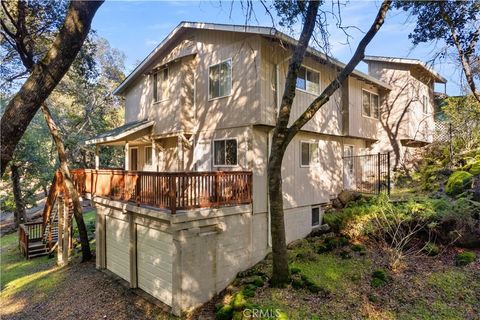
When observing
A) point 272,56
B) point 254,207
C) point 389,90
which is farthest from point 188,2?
point 389,90

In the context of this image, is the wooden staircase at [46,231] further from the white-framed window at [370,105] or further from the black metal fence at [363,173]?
the white-framed window at [370,105]

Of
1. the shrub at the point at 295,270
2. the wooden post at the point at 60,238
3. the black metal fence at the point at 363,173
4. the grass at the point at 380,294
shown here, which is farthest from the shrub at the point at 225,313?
the wooden post at the point at 60,238

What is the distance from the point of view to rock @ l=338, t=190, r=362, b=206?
1181cm

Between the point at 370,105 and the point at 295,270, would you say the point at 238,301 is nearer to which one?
the point at 295,270

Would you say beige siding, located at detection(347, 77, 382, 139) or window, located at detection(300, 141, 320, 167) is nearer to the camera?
window, located at detection(300, 141, 320, 167)

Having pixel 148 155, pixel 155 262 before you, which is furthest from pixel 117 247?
pixel 148 155

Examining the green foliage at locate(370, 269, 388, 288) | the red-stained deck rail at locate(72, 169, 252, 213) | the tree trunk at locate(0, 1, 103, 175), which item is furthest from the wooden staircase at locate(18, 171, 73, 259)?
the green foliage at locate(370, 269, 388, 288)

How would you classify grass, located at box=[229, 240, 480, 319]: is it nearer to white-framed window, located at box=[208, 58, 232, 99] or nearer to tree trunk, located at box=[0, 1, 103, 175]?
tree trunk, located at box=[0, 1, 103, 175]

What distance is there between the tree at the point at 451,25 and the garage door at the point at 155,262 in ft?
34.4

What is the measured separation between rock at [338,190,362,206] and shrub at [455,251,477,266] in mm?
4327

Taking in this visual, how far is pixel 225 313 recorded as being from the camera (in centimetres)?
696

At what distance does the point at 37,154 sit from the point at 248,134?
64.1ft

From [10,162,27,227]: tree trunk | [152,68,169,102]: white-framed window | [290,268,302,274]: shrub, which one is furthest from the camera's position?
[10,162,27,227]: tree trunk

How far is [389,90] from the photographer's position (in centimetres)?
1536
